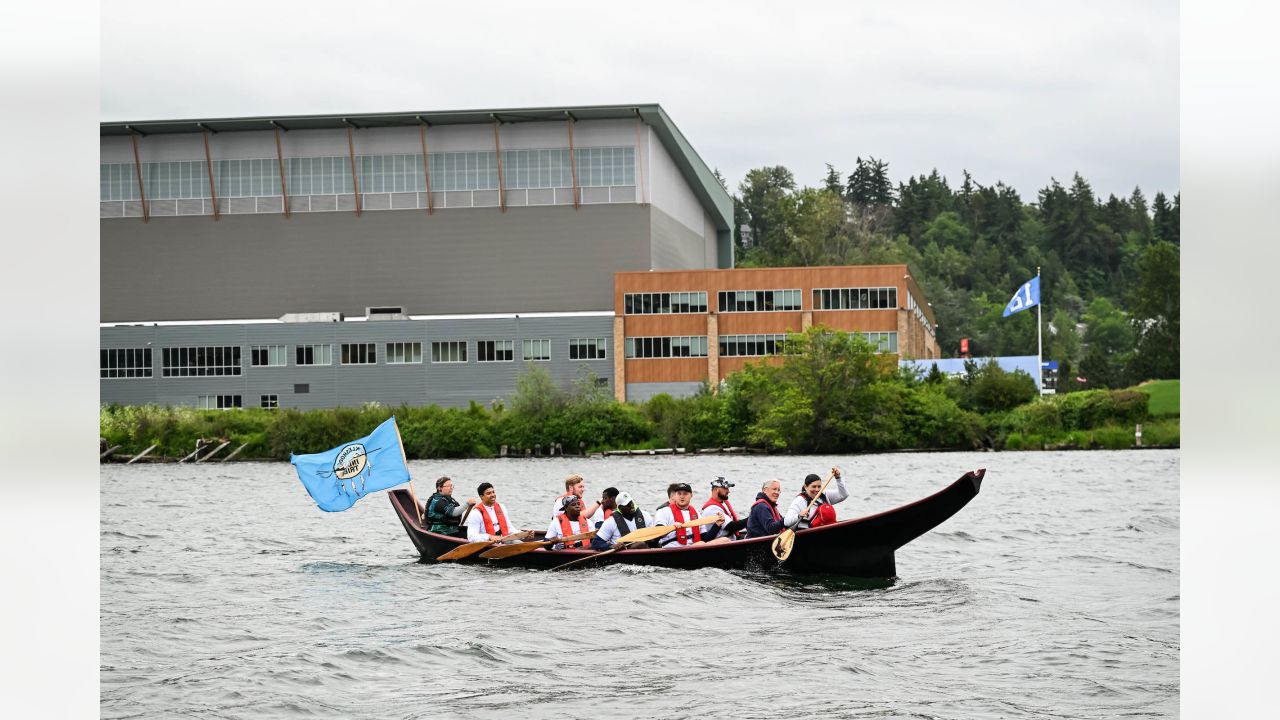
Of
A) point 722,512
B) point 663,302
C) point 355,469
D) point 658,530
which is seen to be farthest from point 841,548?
point 663,302

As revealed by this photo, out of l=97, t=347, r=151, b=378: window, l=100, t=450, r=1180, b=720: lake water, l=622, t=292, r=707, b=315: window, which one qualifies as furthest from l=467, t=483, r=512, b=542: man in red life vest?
l=97, t=347, r=151, b=378: window

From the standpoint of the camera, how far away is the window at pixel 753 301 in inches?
3174

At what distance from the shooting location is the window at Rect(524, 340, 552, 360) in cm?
7906

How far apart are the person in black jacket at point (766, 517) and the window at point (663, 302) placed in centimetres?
5967

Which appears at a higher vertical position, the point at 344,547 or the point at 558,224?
the point at 558,224

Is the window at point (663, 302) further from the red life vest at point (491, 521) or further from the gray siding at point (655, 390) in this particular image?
the red life vest at point (491, 521)

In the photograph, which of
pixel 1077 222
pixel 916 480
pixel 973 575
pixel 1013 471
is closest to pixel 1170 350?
pixel 1013 471

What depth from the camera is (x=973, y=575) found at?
78.4ft

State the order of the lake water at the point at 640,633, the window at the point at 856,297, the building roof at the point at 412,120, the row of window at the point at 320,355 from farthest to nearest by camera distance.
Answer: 1. the building roof at the point at 412,120
2. the window at the point at 856,297
3. the row of window at the point at 320,355
4. the lake water at the point at 640,633

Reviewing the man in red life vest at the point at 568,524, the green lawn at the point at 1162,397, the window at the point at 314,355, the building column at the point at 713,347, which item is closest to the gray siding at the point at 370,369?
the window at the point at 314,355
